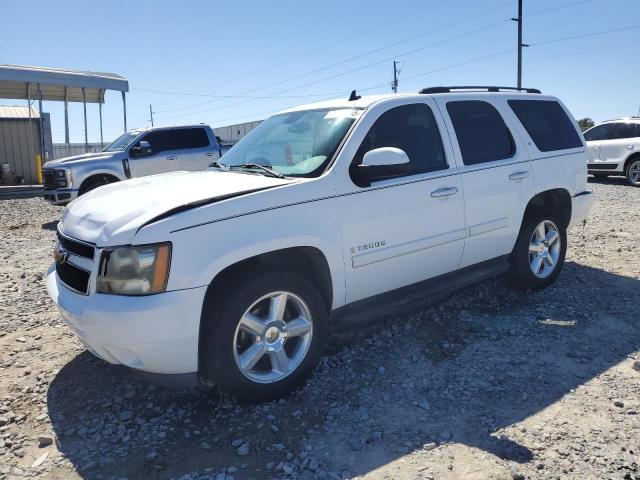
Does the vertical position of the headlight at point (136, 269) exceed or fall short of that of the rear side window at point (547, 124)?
it falls short

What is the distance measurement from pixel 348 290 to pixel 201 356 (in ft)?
3.53

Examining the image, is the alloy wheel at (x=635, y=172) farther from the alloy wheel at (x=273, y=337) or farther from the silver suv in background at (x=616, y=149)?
the alloy wheel at (x=273, y=337)

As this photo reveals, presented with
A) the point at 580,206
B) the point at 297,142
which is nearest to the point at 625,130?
the point at 580,206

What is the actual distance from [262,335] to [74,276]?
1177mm

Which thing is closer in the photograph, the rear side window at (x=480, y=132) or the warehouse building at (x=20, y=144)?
the rear side window at (x=480, y=132)

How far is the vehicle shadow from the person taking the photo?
2.79 metres

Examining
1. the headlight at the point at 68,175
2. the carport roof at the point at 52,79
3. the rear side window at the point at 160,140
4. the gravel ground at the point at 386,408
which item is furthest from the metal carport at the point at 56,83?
the gravel ground at the point at 386,408

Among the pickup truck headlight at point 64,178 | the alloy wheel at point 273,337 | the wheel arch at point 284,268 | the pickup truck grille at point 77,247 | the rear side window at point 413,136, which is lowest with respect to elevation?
the alloy wheel at point 273,337

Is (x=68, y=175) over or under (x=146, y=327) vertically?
over

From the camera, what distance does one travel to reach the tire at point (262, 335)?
2.97 metres

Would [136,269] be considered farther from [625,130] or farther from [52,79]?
[52,79]

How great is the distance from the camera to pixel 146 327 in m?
2.75

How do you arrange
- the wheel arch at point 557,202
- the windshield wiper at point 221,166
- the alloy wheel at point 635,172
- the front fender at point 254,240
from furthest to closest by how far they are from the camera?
the alloy wheel at point 635,172 < the wheel arch at point 557,202 < the windshield wiper at point 221,166 < the front fender at point 254,240

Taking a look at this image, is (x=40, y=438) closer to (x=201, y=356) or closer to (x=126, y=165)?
(x=201, y=356)
